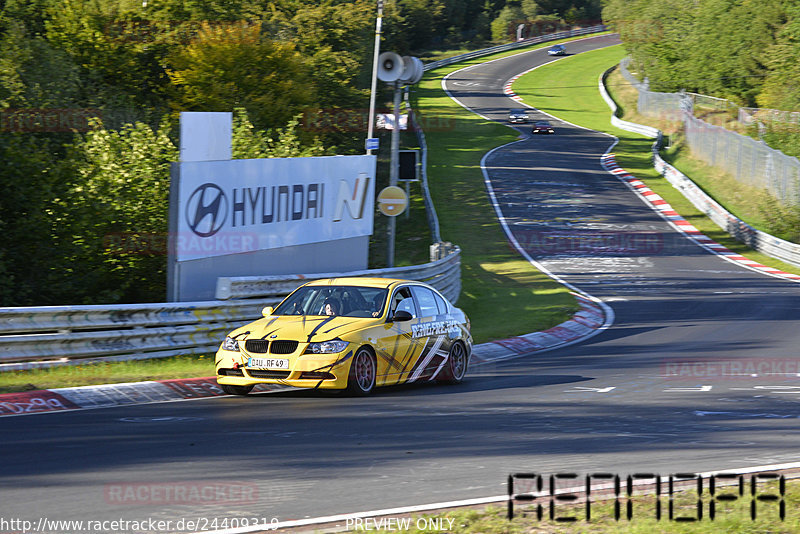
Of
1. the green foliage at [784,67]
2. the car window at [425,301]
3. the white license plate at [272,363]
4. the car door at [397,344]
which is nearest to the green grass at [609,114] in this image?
the green foliage at [784,67]

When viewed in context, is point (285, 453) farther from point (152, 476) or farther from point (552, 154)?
point (552, 154)

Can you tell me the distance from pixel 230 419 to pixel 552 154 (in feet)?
170

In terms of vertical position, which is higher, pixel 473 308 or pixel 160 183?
pixel 160 183

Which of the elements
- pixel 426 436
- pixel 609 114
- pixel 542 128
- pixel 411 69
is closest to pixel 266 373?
pixel 426 436

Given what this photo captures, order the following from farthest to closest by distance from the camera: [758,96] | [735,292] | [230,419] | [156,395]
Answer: [758,96] → [735,292] → [156,395] → [230,419]

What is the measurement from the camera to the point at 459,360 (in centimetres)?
1422

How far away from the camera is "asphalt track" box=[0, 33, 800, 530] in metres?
6.89

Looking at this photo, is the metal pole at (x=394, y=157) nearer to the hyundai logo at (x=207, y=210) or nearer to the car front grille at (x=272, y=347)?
the hyundai logo at (x=207, y=210)

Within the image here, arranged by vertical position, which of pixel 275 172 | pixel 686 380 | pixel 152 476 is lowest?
pixel 686 380

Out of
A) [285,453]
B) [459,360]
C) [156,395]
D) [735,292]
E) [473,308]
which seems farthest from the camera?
[735,292]

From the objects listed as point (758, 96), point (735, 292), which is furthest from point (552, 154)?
point (735, 292)

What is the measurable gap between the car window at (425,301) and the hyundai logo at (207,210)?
13.7 ft

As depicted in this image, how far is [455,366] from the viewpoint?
14086mm

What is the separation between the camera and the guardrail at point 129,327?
12992 mm
